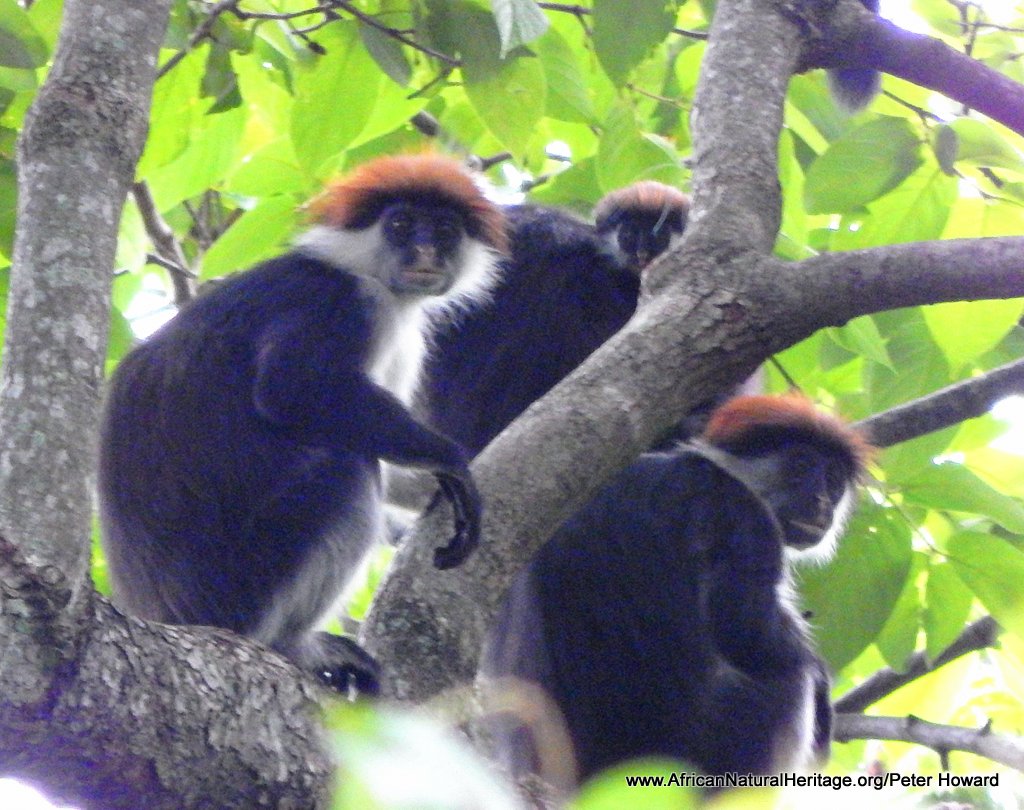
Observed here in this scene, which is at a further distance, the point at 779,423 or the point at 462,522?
the point at 779,423

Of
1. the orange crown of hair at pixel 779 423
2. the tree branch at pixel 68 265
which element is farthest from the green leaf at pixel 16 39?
the orange crown of hair at pixel 779 423

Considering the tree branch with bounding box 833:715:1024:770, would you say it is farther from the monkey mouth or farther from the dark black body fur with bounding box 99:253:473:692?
the dark black body fur with bounding box 99:253:473:692

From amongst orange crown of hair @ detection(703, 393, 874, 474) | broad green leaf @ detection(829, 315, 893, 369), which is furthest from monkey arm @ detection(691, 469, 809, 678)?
broad green leaf @ detection(829, 315, 893, 369)

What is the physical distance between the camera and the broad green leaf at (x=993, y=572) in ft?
11.7

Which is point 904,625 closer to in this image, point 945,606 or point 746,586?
point 945,606

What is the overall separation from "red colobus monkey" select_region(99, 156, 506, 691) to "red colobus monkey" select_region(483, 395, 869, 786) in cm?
83

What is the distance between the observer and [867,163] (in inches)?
139

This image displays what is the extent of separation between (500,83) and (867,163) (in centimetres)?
105

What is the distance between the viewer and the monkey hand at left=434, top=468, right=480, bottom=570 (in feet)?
8.79

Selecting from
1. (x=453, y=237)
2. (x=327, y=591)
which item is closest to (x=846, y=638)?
(x=327, y=591)

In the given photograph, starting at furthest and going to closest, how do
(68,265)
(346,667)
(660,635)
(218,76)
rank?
(660,635)
(218,76)
(346,667)
(68,265)

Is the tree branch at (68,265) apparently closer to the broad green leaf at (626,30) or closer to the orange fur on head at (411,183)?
the broad green leaf at (626,30)

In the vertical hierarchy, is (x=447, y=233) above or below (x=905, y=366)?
above

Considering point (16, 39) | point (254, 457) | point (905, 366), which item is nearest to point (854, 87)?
point (905, 366)
